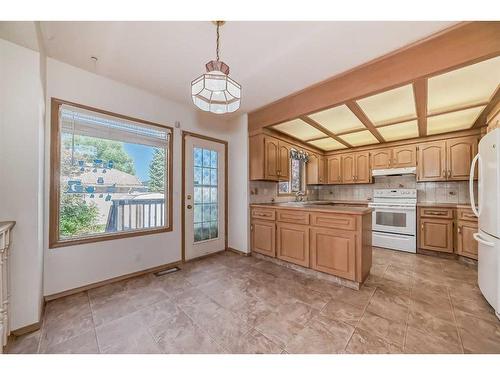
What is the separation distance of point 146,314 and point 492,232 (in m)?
3.22

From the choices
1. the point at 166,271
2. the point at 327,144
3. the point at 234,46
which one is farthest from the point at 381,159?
the point at 166,271

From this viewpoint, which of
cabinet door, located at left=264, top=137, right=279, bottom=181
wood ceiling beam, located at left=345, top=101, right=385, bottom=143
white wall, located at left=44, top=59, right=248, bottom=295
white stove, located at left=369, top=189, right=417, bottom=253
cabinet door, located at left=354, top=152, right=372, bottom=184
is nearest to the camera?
white wall, located at left=44, top=59, right=248, bottom=295

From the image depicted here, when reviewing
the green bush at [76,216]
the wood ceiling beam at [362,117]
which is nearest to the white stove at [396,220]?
the wood ceiling beam at [362,117]

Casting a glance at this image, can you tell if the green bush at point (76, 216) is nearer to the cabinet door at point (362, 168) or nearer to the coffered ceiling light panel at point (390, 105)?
the coffered ceiling light panel at point (390, 105)

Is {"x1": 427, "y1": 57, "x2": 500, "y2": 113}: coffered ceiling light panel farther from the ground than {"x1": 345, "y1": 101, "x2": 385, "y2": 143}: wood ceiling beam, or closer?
farther from the ground

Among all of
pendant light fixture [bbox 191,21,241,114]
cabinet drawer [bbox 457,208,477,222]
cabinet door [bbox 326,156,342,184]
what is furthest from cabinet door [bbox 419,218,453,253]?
pendant light fixture [bbox 191,21,241,114]

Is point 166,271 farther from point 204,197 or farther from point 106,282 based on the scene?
point 204,197

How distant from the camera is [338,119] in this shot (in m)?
3.04

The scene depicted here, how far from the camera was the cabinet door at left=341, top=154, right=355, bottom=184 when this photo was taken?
15.6ft

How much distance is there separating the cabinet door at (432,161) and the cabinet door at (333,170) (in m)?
1.53

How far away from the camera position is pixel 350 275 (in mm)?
2320

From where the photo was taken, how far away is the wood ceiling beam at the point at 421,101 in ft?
6.56

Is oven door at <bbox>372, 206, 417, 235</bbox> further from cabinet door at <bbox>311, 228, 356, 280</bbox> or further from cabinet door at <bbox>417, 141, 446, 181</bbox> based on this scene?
cabinet door at <bbox>311, 228, 356, 280</bbox>

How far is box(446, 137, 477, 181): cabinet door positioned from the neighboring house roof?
5202 mm
